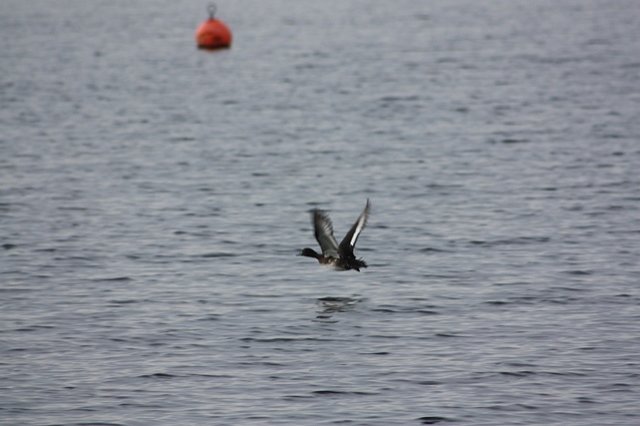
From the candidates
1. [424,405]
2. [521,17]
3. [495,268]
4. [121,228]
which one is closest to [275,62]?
[521,17]

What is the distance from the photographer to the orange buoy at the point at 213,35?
72875mm

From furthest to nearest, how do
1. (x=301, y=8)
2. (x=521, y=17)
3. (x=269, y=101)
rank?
(x=301, y=8)
(x=521, y=17)
(x=269, y=101)

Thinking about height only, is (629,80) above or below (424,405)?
above

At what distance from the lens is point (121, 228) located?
30.5 metres

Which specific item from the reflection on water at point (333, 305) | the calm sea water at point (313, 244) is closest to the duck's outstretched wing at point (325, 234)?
the reflection on water at point (333, 305)

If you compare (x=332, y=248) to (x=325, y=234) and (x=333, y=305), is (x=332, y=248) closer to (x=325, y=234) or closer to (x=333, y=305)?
(x=325, y=234)

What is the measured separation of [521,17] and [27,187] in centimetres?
6944

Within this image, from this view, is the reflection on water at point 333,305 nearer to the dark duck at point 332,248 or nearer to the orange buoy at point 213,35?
the dark duck at point 332,248

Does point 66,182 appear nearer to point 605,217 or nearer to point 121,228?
point 121,228

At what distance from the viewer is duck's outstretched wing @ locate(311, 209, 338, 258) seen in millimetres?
21906

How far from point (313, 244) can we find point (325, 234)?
6.68 meters

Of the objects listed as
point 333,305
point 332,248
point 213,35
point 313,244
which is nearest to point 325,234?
point 332,248

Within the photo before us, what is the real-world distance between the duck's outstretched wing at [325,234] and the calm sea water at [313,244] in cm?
112

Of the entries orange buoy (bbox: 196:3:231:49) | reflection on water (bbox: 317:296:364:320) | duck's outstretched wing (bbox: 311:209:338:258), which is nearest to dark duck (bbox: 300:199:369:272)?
duck's outstretched wing (bbox: 311:209:338:258)
